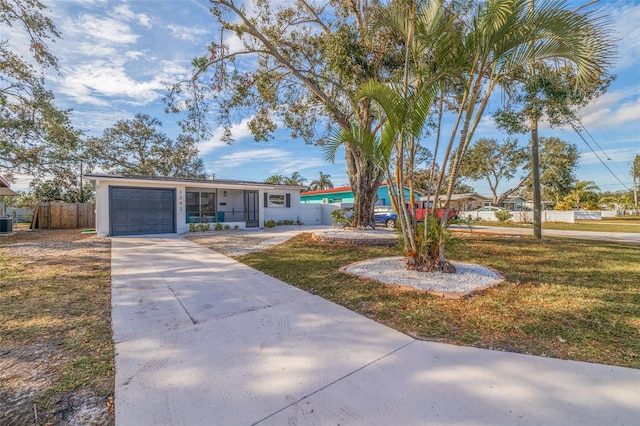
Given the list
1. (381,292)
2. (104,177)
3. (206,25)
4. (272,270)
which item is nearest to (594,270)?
(381,292)

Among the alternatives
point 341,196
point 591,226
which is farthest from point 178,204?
point 591,226

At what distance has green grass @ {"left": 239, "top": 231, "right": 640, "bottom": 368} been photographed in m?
2.67

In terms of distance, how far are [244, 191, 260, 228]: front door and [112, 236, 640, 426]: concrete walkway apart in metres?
13.0

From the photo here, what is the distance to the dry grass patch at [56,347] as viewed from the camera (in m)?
1.85

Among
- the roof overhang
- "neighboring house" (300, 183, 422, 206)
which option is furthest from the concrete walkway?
"neighboring house" (300, 183, 422, 206)

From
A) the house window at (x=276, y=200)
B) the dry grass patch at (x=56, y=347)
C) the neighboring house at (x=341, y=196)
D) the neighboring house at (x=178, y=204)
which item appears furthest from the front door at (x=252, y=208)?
the dry grass patch at (x=56, y=347)

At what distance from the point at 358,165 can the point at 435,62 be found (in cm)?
584

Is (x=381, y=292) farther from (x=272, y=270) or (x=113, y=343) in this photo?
(x=113, y=343)

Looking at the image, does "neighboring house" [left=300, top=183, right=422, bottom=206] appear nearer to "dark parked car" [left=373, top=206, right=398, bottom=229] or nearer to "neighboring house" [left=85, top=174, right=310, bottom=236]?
"dark parked car" [left=373, top=206, right=398, bottom=229]

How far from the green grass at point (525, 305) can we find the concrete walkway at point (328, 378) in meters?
0.28

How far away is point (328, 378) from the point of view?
214cm

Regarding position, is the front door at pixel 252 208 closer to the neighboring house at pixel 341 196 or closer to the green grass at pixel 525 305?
the neighboring house at pixel 341 196

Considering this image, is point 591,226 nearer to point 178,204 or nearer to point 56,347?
point 178,204

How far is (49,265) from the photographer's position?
6.19m
